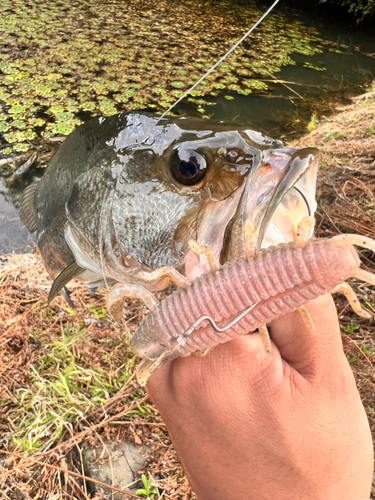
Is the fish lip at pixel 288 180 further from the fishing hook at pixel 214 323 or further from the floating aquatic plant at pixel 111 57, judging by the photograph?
the floating aquatic plant at pixel 111 57

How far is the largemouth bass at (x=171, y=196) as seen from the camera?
40.0 inches

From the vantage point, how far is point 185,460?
1279 millimetres

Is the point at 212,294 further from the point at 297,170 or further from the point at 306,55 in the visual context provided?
the point at 306,55

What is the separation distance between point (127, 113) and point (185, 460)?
132 cm

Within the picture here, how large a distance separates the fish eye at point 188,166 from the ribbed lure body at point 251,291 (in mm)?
384

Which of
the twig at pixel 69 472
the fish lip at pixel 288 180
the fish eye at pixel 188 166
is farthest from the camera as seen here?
the twig at pixel 69 472

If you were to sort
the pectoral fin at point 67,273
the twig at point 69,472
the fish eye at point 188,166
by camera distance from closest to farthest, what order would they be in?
the fish eye at point 188,166
the pectoral fin at point 67,273
the twig at point 69,472

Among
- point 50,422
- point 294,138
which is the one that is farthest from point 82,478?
point 294,138

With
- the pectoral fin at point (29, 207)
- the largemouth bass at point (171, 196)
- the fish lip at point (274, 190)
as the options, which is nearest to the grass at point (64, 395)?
the pectoral fin at point (29, 207)

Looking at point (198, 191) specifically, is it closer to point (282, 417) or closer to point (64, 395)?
point (282, 417)

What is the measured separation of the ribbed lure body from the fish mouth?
0.26 feet

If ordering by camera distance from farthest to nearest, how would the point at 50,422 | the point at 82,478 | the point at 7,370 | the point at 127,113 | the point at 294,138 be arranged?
1. the point at 294,138
2. the point at 7,370
3. the point at 50,422
4. the point at 82,478
5. the point at 127,113

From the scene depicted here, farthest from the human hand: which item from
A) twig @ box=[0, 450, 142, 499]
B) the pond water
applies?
the pond water

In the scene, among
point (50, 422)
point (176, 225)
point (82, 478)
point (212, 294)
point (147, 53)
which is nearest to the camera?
point (212, 294)
